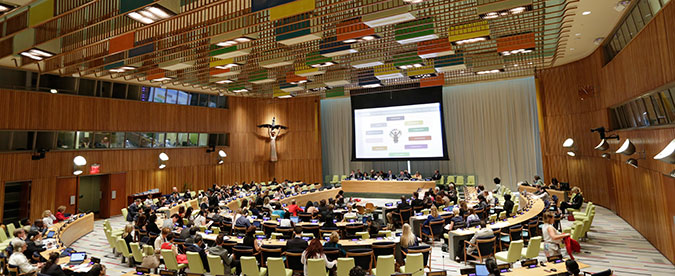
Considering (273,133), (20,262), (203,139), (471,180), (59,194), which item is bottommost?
(20,262)

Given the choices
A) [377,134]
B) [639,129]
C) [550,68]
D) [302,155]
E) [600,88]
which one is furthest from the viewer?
[302,155]

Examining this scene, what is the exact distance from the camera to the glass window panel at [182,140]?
59.5ft

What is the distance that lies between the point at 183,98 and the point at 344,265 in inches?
614

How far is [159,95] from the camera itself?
17203 mm

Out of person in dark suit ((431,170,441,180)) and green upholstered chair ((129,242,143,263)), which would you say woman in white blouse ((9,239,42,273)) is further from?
person in dark suit ((431,170,441,180))

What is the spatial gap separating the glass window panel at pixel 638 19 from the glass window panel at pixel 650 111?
181cm

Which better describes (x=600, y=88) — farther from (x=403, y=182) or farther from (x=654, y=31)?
(x=403, y=182)

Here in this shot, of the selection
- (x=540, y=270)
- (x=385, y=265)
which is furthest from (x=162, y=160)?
(x=540, y=270)

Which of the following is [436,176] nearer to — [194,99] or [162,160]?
[194,99]

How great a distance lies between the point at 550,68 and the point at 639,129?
778cm

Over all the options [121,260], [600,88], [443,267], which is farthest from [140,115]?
[600,88]

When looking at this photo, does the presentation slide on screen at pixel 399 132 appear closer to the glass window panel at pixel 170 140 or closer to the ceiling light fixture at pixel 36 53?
the glass window panel at pixel 170 140

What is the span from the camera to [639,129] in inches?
350

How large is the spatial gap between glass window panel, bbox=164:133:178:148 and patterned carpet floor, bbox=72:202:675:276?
6.71m
